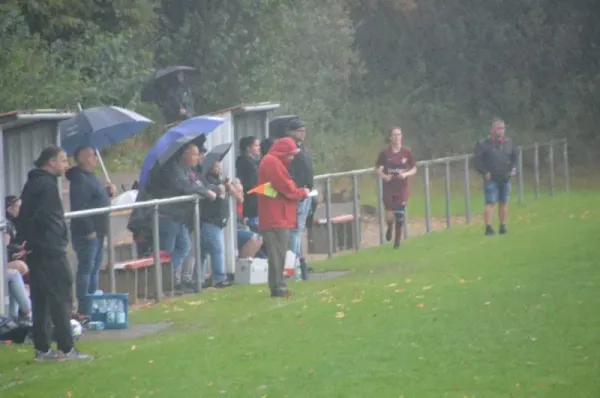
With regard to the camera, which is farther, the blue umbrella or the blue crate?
the blue umbrella

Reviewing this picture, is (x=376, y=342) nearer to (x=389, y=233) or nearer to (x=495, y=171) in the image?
(x=389, y=233)

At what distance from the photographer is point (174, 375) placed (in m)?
12.5

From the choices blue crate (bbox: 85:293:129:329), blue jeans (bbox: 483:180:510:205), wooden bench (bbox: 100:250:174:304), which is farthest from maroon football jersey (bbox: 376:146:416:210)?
blue crate (bbox: 85:293:129:329)

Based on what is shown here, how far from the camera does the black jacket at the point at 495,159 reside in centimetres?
2483

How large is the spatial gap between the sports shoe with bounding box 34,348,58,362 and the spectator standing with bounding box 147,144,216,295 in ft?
16.4

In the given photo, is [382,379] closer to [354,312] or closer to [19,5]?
[354,312]

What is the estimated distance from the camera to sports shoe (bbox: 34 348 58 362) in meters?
13.9

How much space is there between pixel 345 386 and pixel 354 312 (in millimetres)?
4262

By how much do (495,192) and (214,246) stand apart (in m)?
6.63

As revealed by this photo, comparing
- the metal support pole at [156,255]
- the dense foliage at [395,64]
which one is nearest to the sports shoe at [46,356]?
the metal support pole at [156,255]

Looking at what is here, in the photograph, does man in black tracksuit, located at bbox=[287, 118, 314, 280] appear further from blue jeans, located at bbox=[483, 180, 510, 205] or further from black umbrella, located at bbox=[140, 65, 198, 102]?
black umbrella, located at bbox=[140, 65, 198, 102]

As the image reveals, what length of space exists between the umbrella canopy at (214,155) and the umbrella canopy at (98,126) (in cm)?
92

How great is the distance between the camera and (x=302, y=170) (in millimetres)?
19125

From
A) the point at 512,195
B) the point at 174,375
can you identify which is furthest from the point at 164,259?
the point at 512,195
